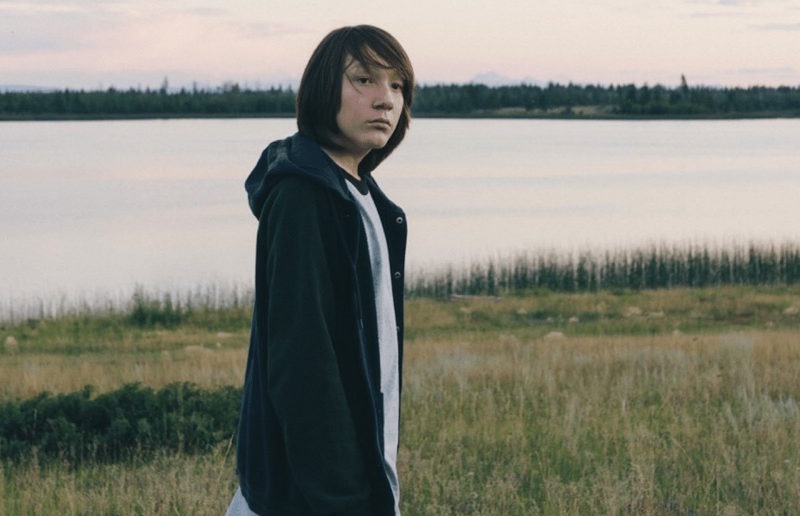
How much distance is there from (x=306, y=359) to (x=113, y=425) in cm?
480

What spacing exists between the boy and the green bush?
403cm

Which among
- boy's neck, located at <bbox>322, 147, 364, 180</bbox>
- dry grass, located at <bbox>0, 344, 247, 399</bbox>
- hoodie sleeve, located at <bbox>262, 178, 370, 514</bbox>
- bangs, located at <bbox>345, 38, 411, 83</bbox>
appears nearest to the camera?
hoodie sleeve, located at <bbox>262, 178, 370, 514</bbox>

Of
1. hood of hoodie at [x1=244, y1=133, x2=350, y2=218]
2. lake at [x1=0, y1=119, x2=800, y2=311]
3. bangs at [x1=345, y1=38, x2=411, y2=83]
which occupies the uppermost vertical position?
bangs at [x1=345, y1=38, x2=411, y2=83]

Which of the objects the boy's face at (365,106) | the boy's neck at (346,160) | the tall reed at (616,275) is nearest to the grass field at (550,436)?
the boy's neck at (346,160)

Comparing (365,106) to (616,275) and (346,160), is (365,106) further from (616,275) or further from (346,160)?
(616,275)

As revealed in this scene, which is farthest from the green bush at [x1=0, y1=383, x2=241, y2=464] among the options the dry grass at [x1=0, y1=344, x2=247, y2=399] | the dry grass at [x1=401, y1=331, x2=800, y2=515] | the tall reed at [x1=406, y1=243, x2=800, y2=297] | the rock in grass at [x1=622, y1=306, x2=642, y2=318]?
the tall reed at [x1=406, y1=243, x2=800, y2=297]

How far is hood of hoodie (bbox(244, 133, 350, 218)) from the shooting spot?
2.75m

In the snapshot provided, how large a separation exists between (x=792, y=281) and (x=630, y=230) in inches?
679

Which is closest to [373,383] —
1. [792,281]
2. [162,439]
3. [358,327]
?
[358,327]

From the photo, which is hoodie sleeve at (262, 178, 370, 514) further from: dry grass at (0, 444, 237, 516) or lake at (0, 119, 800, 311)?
lake at (0, 119, 800, 311)

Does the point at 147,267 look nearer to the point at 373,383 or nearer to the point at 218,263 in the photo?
the point at 218,263

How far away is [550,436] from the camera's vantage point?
23.2ft

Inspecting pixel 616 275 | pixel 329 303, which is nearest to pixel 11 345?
pixel 616 275

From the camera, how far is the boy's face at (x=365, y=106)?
114 inches
